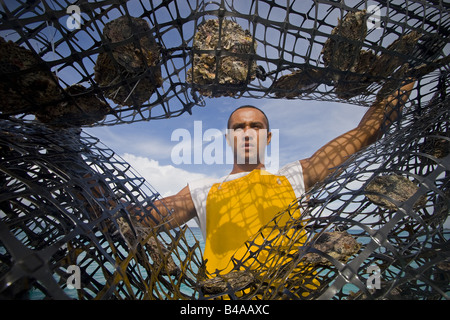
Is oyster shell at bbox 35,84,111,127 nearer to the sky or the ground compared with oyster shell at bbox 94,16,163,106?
nearer to the ground

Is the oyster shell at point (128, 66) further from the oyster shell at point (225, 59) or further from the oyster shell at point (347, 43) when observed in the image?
the oyster shell at point (347, 43)

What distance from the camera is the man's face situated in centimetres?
91

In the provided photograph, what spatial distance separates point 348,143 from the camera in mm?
811

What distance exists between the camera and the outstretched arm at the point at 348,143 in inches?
30.6

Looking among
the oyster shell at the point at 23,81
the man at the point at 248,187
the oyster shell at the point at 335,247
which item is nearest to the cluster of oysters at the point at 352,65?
the man at the point at 248,187

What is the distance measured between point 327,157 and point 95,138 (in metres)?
0.82

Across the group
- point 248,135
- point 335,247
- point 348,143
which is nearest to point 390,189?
point 335,247

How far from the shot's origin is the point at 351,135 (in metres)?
0.81

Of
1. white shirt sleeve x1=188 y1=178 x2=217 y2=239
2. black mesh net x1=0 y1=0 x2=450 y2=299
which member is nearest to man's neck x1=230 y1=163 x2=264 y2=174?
white shirt sleeve x1=188 y1=178 x2=217 y2=239

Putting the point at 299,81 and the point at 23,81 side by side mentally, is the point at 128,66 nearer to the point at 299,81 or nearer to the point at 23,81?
the point at 23,81

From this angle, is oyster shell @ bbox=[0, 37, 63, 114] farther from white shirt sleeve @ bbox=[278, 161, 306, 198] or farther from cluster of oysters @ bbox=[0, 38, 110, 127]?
white shirt sleeve @ bbox=[278, 161, 306, 198]

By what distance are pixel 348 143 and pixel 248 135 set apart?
0.37 meters
